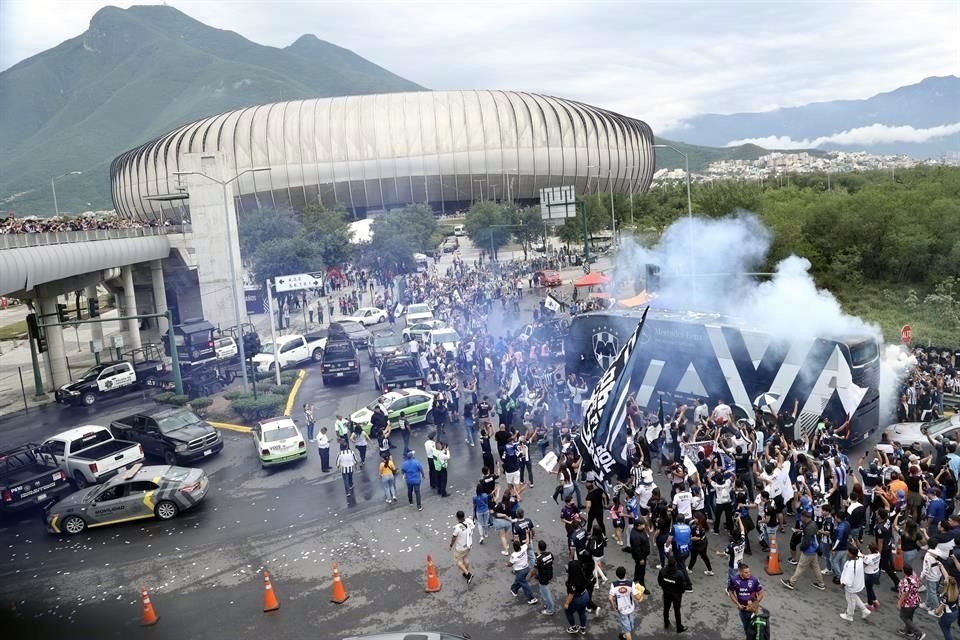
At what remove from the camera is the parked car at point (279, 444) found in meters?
18.9

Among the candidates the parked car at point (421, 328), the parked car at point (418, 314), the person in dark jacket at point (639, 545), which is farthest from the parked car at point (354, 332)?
the person in dark jacket at point (639, 545)

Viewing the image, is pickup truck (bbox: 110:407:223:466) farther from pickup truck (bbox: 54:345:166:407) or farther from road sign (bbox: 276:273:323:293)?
road sign (bbox: 276:273:323:293)

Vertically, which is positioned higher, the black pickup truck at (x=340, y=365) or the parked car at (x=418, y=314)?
the parked car at (x=418, y=314)

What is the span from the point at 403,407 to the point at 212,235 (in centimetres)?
2379

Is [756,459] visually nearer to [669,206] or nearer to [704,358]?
[704,358]

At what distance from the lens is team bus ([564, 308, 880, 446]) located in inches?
615

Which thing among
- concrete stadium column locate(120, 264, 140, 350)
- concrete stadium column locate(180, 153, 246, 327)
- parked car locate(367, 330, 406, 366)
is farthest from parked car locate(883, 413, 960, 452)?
concrete stadium column locate(120, 264, 140, 350)

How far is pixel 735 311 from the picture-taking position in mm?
19219

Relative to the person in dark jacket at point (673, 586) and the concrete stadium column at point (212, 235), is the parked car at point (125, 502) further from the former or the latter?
the concrete stadium column at point (212, 235)

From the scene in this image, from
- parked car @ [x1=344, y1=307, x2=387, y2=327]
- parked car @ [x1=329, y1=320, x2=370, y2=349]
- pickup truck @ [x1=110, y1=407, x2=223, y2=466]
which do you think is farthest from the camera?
parked car @ [x1=344, y1=307, x2=387, y2=327]

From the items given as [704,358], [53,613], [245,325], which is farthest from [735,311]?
[245,325]

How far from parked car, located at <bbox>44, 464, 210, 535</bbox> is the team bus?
1062cm

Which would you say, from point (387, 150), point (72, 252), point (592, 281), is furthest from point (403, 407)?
point (387, 150)

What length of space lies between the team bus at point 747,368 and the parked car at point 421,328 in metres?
12.0
